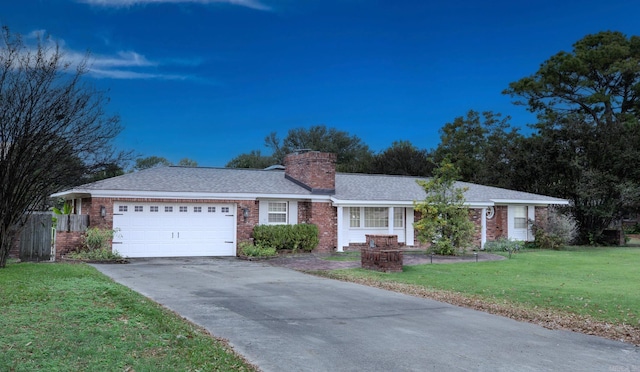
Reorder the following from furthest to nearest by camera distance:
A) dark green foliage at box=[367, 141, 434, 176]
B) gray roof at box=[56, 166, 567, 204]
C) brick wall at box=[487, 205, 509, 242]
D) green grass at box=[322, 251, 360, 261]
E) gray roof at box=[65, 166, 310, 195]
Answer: dark green foliage at box=[367, 141, 434, 176] → brick wall at box=[487, 205, 509, 242] → gray roof at box=[56, 166, 567, 204] → gray roof at box=[65, 166, 310, 195] → green grass at box=[322, 251, 360, 261]

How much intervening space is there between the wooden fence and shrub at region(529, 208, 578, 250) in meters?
20.3

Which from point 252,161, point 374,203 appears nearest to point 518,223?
point 374,203

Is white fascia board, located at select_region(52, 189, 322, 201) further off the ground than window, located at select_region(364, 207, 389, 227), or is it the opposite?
white fascia board, located at select_region(52, 189, 322, 201)

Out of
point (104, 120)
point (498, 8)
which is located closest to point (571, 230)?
point (498, 8)

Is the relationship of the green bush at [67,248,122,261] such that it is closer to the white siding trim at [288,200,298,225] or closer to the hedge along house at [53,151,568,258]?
the hedge along house at [53,151,568,258]

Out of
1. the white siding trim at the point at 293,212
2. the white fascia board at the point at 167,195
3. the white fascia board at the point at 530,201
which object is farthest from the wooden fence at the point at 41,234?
the white fascia board at the point at 530,201

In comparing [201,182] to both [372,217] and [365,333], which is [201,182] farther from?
[365,333]

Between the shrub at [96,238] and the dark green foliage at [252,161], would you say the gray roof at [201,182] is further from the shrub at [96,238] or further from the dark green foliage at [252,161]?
the dark green foliage at [252,161]

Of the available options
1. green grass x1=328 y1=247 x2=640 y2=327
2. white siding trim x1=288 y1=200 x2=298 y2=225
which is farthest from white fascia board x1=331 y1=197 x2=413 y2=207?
green grass x1=328 y1=247 x2=640 y2=327

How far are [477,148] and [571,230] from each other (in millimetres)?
22249

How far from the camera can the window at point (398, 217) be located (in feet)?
78.1

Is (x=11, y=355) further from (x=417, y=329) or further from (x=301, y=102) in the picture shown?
(x=301, y=102)

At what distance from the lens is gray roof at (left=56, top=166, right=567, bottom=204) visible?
18.7m

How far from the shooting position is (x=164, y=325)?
6.96 meters
